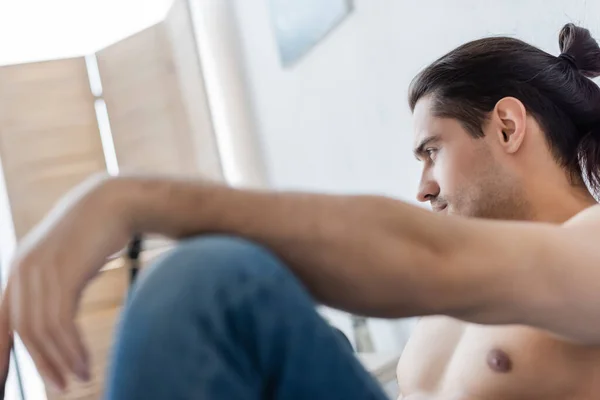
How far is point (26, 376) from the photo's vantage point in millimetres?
2369

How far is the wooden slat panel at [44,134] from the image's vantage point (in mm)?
2580

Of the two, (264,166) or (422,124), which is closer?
(422,124)

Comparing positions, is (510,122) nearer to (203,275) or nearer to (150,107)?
(203,275)

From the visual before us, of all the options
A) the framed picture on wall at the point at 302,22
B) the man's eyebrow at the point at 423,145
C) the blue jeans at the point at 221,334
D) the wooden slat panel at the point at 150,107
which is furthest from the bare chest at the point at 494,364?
the wooden slat panel at the point at 150,107

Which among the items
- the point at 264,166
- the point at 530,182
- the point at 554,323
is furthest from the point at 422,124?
the point at 264,166

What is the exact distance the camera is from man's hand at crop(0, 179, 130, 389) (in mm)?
484

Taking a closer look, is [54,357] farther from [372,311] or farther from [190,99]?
[190,99]

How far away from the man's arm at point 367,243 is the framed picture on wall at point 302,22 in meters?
1.23

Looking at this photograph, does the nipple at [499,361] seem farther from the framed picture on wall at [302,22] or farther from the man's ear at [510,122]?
the framed picture on wall at [302,22]

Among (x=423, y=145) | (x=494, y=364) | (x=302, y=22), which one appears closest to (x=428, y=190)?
(x=423, y=145)

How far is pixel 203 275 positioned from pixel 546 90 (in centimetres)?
73

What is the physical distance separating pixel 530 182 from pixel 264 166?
1537 mm

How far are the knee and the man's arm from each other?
53mm

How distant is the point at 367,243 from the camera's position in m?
0.52
